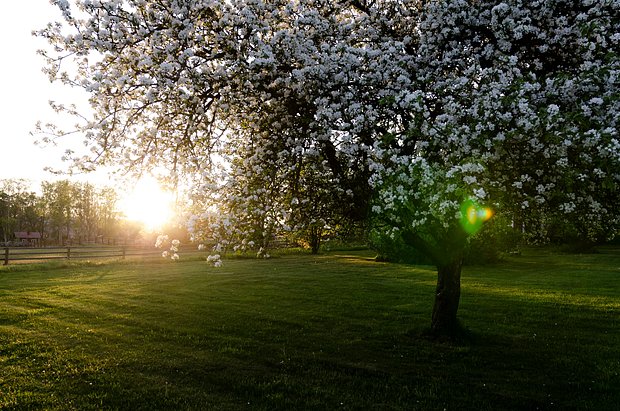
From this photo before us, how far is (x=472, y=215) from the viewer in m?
9.02

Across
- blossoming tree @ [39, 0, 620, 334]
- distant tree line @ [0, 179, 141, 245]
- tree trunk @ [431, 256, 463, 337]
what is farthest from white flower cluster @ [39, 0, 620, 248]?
distant tree line @ [0, 179, 141, 245]

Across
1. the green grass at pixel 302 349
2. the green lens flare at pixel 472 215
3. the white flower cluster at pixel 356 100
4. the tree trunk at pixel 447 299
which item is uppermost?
the white flower cluster at pixel 356 100

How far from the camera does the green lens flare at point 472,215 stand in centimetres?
822

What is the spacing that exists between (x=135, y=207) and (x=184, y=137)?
238 cm

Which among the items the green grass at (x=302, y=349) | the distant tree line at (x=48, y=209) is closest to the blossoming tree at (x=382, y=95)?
the green grass at (x=302, y=349)

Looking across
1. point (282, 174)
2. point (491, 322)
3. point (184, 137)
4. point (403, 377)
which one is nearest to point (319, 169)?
point (282, 174)

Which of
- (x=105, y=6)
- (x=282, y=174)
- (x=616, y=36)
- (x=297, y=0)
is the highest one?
(x=297, y=0)

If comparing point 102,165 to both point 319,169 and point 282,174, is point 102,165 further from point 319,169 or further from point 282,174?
point 319,169

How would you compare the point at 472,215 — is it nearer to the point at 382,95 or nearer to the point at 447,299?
the point at 382,95

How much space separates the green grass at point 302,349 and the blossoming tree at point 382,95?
3.28 meters

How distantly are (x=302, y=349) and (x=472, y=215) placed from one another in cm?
570

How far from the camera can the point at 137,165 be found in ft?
36.4

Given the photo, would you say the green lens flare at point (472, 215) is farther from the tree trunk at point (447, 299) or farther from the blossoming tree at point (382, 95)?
the tree trunk at point (447, 299)

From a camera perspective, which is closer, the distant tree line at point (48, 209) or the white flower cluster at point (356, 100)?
the white flower cluster at point (356, 100)
